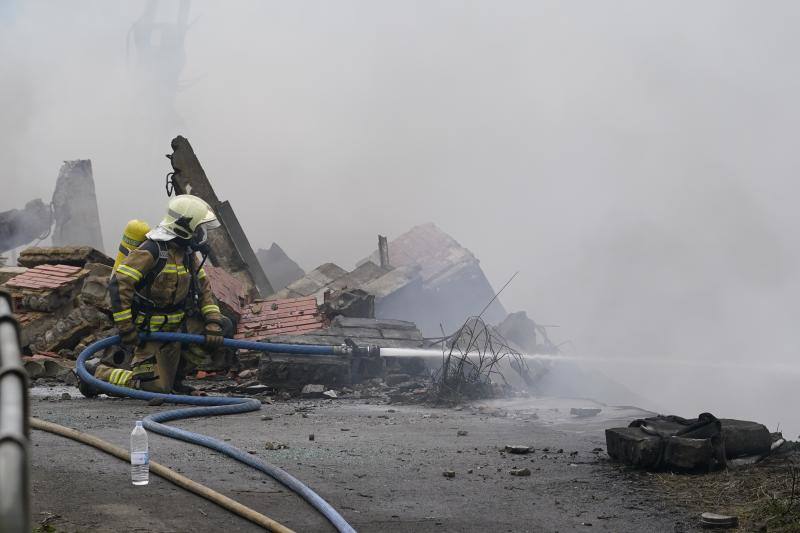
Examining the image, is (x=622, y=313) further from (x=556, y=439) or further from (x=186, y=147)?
(x=556, y=439)

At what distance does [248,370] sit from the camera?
35.7 feet

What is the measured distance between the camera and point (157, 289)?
859 cm

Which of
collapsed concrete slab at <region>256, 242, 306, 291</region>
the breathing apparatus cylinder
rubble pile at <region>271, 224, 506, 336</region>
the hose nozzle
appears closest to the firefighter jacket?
the breathing apparatus cylinder

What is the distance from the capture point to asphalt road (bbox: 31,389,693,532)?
386 cm

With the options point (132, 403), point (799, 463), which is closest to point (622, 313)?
point (132, 403)

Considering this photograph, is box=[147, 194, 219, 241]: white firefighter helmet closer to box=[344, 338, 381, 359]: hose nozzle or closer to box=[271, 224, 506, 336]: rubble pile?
box=[344, 338, 381, 359]: hose nozzle

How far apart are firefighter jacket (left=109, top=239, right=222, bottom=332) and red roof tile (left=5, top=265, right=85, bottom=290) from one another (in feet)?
14.0

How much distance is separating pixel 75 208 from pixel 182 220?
14.9 m

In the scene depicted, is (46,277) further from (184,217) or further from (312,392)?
(312,392)

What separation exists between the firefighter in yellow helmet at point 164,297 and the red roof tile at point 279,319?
7.52ft

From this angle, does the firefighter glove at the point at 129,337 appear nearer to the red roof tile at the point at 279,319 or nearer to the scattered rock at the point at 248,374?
the scattered rock at the point at 248,374

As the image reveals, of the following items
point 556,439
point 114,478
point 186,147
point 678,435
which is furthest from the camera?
point 186,147

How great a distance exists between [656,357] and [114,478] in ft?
62.8

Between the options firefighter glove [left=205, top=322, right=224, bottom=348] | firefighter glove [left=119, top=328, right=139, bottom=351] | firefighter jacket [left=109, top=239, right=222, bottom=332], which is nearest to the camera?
firefighter jacket [left=109, top=239, right=222, bottom=332]
